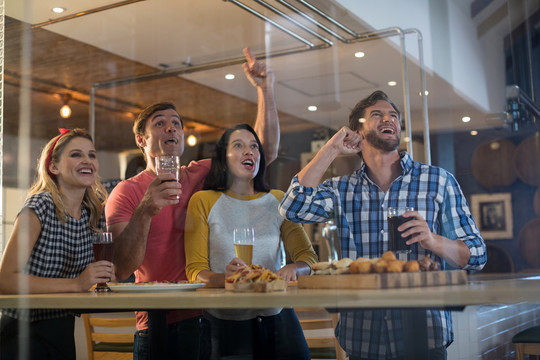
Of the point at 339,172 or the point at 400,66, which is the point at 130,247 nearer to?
the point at 339,172

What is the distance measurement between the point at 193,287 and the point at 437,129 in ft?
2.70

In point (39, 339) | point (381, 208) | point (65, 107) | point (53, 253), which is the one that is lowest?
point (39, 339)

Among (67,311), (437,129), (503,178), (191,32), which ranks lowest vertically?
(67,311)

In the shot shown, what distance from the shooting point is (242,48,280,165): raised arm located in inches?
85.8

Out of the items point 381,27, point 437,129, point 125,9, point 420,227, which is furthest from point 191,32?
point 420,227

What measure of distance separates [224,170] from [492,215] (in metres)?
0.88

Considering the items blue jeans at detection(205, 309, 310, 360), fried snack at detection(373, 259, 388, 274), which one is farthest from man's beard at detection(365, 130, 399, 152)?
blue jeans at detection(205, 309, 310, 360)

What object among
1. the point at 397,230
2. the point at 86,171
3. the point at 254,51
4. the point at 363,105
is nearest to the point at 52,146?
the point at 86,171

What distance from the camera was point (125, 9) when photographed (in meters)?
2.62

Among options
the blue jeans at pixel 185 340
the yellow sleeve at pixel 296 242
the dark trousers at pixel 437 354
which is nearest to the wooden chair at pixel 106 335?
the blue jeans at pixel 185 340

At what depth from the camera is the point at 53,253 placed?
7.19ft

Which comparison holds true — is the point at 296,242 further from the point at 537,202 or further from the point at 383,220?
the point at 537,202

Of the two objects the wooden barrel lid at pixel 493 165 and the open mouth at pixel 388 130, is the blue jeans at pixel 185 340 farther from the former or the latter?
the wooden barrel lid at pixel 493 165

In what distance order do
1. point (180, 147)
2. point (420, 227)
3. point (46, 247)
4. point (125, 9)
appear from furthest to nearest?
point (125, 9) → point (180, 147) → point (46, 247) → point (420, 227)
